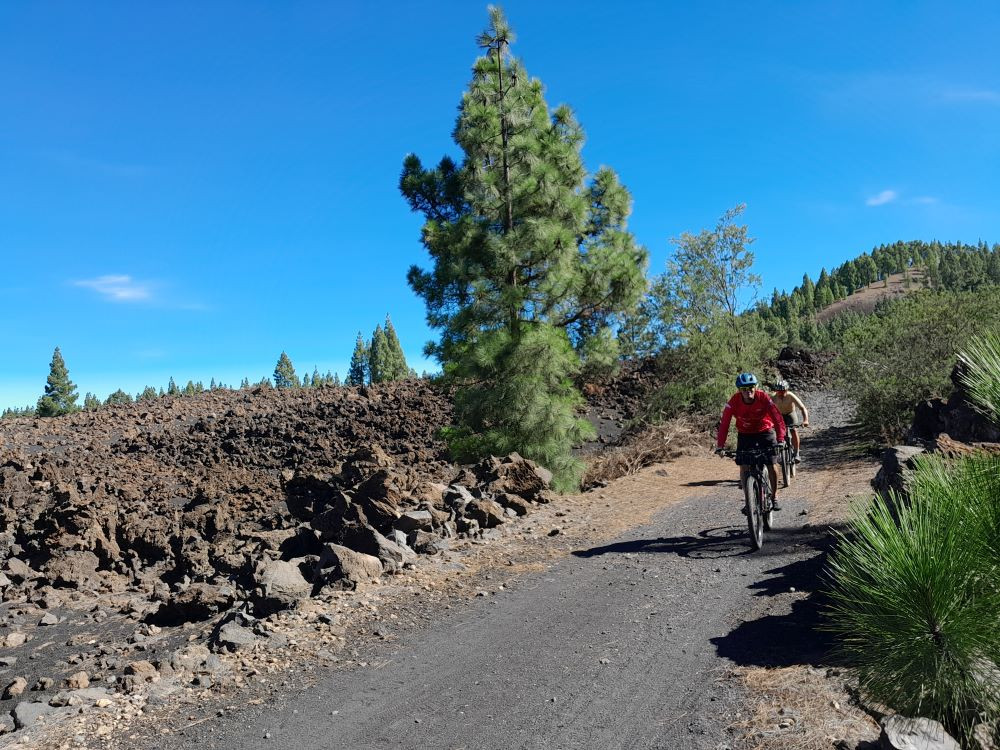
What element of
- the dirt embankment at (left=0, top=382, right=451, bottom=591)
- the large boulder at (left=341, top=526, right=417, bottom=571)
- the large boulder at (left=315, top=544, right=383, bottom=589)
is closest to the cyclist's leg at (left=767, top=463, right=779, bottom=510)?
the large boulder at (left=341, top=526, right=417, bottom=571)

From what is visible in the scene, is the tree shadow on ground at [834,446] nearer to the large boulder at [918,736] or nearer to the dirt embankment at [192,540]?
the dirt embankment at [192,540]

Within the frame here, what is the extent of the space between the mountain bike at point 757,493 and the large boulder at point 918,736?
400cm

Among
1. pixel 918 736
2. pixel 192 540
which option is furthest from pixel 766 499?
pixel 192 540

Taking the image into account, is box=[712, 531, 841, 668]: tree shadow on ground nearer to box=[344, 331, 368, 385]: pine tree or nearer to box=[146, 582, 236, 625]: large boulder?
box=[146, 582, 236, 625]: large boulder

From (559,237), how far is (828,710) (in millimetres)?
8745

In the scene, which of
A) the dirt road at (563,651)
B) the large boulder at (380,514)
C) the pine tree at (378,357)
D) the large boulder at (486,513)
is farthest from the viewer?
the pine tree at (378,357)

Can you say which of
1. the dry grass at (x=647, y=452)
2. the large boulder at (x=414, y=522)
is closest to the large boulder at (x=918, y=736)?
the large boulder at (x=414, y=522)

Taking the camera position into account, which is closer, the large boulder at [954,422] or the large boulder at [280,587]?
the large boulder at [280,587]

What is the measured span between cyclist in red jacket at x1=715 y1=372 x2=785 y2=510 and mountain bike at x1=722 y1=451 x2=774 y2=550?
4 cm

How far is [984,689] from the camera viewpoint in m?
2.48

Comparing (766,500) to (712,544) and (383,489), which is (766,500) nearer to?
(712,544)

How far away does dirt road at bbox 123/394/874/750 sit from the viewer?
13.1 ft

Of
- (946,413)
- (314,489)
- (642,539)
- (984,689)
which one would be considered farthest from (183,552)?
(946,413)

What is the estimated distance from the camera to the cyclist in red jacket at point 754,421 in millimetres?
6891
